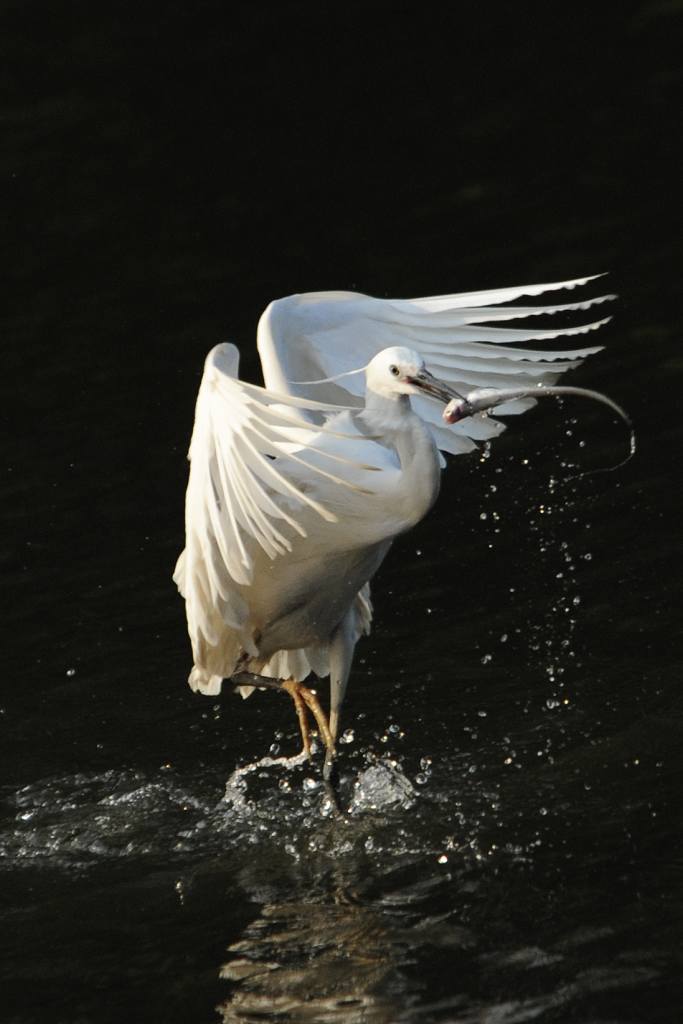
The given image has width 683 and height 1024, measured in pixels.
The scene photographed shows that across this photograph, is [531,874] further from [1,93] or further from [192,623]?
[1,93]

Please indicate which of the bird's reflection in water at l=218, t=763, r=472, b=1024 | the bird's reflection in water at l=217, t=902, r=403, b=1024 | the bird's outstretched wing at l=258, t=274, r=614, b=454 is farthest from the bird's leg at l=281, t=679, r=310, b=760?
the bird's reflection in water at l=217, t=902, r=403, b=1024

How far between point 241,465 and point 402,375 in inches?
→ 30.7

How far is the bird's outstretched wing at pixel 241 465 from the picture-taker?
565 centimetres

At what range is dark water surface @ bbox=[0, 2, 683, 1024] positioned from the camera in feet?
18.3

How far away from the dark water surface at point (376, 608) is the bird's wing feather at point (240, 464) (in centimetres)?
108

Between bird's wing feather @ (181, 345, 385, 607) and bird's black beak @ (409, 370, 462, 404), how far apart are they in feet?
0.97

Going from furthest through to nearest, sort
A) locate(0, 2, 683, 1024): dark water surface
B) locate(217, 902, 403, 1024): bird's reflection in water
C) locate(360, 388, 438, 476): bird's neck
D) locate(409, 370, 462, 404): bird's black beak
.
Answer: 1. locate(360, 388, 438, 476): bird's neck
2. locate(409, 370, 462, 404): bird's black beak
3. locate(0, 2, 683, 1024): dark water surface
4. locate(217, 902, 403, 1024): bird's reflection in water

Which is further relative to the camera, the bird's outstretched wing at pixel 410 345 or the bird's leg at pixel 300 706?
the bird's leg at pixel 300 706

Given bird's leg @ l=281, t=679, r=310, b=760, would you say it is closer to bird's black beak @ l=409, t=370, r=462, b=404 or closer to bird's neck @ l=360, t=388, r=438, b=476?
bird's neck @ l=360, t=388, r=438, b=476

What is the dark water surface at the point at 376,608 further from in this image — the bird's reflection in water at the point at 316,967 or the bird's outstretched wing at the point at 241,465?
the bird's outstretched wing at the point at 241,465

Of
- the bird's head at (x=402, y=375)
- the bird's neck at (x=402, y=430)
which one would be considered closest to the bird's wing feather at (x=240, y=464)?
the bird's neck at (x=402, y=430)

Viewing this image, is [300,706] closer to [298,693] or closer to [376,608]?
[298,693]

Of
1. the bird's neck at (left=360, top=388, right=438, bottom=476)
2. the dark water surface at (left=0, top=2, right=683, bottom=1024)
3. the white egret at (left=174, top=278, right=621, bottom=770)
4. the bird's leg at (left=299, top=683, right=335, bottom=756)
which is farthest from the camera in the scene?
the bird's leg at (left=299, top=683, right=335, bottom=756)

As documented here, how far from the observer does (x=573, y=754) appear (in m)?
6.62
